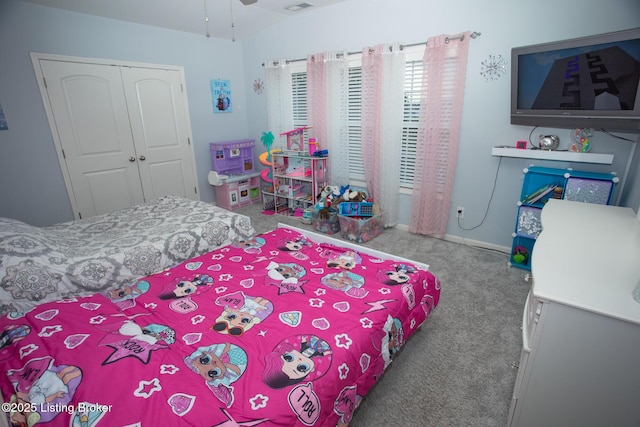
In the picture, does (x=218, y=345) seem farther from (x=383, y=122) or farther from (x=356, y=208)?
(x=383, y=122)

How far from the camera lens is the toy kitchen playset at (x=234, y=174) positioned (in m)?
4.70

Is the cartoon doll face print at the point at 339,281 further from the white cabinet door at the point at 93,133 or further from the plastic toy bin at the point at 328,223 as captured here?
the white cabinet door at the point at 93,133

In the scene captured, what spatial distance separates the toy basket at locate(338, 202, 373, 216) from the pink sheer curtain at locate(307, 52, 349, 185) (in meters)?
0.61

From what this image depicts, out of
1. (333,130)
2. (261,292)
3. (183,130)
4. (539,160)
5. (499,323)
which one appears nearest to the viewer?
(261,292)

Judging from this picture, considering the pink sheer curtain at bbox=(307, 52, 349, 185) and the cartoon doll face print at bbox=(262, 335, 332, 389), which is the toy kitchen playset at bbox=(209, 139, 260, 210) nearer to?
the pink sheer curtain at bbox=(307, 52, 349, 185)

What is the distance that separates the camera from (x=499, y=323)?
2.22 metres

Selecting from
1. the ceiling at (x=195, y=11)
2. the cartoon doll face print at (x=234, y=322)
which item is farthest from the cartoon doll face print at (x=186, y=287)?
the ceiling at (x=195, y=11)

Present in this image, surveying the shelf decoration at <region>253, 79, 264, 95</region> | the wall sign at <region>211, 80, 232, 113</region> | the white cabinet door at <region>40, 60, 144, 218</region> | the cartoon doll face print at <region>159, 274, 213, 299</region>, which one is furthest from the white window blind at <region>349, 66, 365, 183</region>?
the white cabinet door at <region>40, 60, 144, 218</region>

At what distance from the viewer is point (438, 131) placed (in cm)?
328

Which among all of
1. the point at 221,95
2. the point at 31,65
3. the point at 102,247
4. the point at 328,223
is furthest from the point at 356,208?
the point at 31,65

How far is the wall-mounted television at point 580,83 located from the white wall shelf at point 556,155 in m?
0.23

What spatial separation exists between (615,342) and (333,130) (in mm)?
3449

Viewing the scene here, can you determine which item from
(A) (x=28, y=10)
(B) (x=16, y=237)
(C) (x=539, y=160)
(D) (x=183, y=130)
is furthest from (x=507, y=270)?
(A) (x=28, y=10)

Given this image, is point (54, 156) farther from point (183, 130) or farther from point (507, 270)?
point (507, 270)
